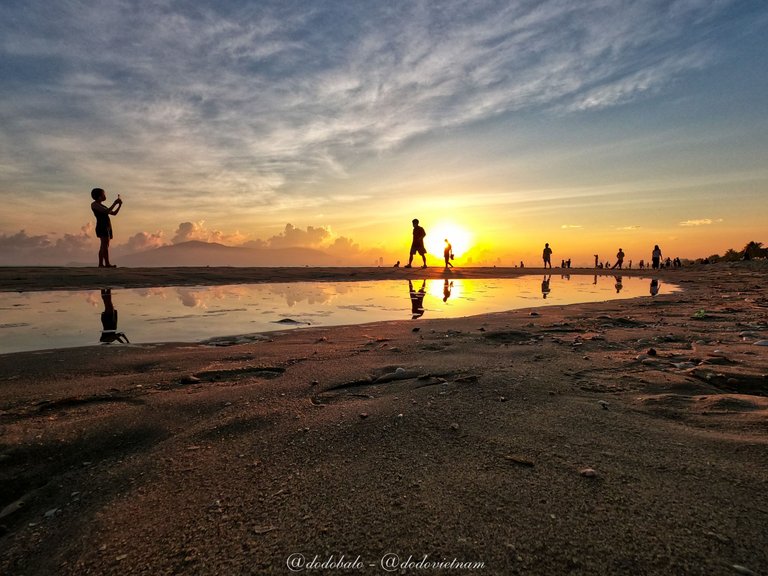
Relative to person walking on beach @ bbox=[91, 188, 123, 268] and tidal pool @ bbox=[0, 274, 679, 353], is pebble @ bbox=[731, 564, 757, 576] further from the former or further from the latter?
person walking on beach @ bbox=[91, 188, 123, 268]

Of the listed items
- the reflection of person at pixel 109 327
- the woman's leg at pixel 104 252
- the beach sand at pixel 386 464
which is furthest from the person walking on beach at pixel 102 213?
the beach sand at pixel 386 464

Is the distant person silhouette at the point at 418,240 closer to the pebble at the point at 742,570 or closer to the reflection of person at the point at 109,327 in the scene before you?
the reflection of person at the point at 109,327

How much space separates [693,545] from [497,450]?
0.98 meters

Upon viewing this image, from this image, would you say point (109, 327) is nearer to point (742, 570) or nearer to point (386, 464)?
point (386, 464)

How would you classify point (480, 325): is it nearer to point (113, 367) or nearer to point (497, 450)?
point (497, 450)

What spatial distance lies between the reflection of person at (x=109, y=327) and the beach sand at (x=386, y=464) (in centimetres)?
122

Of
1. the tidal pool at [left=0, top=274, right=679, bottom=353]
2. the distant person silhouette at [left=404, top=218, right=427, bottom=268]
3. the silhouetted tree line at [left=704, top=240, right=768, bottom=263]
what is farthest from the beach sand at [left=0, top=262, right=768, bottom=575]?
the silhouetted tree line at [left=704, top=240, right=768, bottom=263]

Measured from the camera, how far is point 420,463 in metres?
2.27

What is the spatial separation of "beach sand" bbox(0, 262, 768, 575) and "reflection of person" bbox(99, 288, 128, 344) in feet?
4.00

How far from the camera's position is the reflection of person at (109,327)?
5.87 meters

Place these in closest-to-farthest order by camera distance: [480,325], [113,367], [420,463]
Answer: [420,463] → [113,367] → [480,325]

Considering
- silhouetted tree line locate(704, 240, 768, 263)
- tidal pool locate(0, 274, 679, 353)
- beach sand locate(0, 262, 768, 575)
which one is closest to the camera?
beach sand locate(0, 262, 768, 575)

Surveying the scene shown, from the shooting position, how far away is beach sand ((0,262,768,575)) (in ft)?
5.33

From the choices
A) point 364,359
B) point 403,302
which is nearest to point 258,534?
point 364,359
